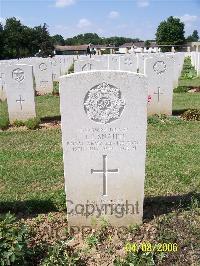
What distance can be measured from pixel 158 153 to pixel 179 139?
133 centimetres

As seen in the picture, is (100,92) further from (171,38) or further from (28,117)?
(171,38)

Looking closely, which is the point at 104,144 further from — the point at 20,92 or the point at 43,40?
the point at 43,40

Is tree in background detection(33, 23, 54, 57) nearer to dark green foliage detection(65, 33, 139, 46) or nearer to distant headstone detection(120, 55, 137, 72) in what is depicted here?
distant headstone detection(120, 55, 137, 72)

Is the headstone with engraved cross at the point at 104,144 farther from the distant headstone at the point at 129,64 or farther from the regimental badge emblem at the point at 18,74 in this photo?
the distant headstone at the point at 129,64

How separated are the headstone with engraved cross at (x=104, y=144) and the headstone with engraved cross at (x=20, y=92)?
668 centimetres

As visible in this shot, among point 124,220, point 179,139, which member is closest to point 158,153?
point 179,139

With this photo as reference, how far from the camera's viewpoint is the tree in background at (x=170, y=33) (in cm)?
9594

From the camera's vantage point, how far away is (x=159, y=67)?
11578 mm

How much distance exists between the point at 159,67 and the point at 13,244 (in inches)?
336

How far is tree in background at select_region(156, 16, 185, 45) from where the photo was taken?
95938 mm

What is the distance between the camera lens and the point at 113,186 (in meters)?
4.90

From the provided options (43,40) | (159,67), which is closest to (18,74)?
(159,67)

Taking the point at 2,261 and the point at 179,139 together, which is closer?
the point at 2,261
